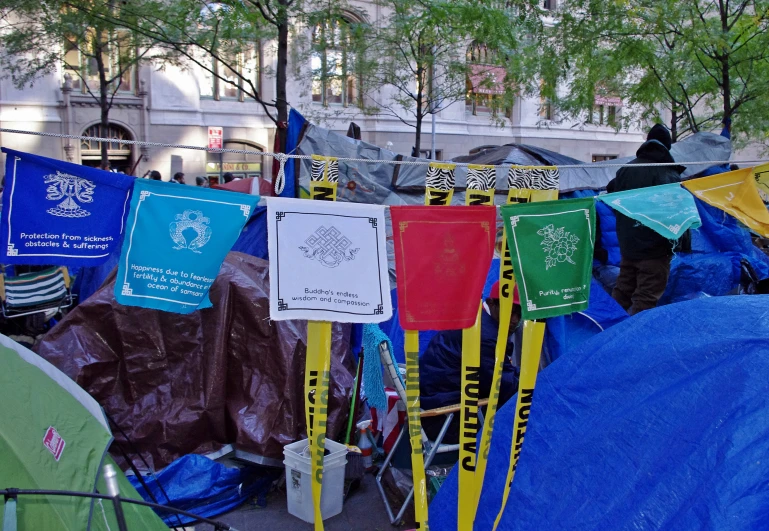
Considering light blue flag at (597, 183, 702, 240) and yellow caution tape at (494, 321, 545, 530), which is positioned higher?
light blue flag at (597, 183, 702, 240)

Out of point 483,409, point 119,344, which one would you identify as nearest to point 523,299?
point 483,409

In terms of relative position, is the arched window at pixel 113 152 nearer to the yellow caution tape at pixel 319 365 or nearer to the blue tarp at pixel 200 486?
the blue tarp at pixel 200 486

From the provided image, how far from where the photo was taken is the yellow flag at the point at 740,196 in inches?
167

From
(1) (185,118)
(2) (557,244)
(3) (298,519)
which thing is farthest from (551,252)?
(1) (185,118)

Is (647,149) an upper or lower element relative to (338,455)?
upper

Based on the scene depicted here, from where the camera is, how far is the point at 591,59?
35.0 feet

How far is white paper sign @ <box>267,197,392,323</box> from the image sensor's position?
10.8 feet

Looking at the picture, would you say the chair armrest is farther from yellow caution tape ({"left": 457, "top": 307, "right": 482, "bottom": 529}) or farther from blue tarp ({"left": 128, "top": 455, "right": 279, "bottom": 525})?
blue tarp ({"left": 128, "top": 455, "right": 279, "bottom": 525})

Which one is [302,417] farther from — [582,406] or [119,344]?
[582,406]

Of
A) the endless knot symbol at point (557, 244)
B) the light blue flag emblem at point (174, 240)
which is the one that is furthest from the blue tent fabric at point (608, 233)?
the light blue flag emblem at point (174, 240)

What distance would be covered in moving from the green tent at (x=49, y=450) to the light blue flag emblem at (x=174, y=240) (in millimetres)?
522

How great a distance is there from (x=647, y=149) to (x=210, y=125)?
16737mm

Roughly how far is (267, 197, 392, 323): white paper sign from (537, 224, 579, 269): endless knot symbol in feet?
2.85

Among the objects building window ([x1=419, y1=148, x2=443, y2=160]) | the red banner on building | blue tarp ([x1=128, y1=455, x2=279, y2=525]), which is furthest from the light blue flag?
building window ([x1=419, y1=148, x2=443, y2=160])
